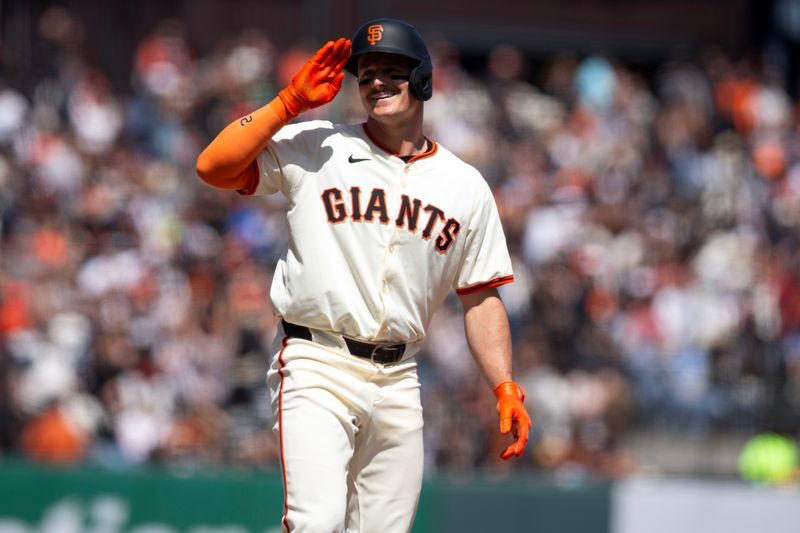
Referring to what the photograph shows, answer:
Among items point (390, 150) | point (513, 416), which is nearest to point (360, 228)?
point (390, 150)

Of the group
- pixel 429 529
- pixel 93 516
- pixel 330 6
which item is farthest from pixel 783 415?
pixel 330 6

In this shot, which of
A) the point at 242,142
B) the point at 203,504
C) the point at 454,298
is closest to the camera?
the point at 242,142

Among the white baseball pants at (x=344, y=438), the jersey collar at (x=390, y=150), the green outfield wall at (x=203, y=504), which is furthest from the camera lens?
the green outfield wall at (x=203, y=504)

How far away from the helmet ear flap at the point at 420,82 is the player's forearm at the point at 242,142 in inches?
19.3

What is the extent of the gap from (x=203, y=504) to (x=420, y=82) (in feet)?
14.8

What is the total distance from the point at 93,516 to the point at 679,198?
6.59m

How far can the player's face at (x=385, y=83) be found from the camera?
483 cm

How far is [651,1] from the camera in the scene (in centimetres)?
1714

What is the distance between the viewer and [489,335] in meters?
5.06

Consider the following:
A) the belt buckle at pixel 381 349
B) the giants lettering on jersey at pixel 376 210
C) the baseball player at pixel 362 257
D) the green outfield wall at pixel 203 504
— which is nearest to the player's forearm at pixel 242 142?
the baseball player at pixel 362 257

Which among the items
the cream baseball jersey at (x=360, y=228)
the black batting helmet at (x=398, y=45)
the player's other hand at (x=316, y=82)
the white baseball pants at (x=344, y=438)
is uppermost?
the black batting helmet at (x=398, y=45)

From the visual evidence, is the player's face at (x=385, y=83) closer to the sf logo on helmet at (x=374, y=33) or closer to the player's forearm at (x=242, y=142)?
the sf logo on helmet at (x=374, y=33)

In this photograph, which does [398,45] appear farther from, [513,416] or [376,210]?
[513,416]

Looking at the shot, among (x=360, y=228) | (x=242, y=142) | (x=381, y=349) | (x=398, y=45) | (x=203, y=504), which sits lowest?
(x=203, y=504)
